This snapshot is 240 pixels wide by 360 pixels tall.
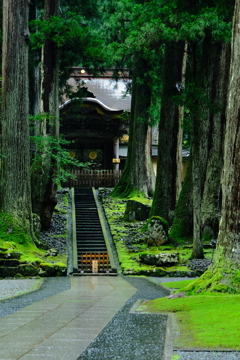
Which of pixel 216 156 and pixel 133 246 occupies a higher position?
pixel 216 156

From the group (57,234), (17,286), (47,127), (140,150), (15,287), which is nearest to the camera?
(15,287)

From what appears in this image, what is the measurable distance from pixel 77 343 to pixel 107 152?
29.4 m

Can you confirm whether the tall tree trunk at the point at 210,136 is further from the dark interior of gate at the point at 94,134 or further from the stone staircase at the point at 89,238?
the dark interior of gate at the point at 94,134

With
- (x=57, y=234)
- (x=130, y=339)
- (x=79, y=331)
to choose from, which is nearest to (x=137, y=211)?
(x=57, y=234)

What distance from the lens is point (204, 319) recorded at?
17.5 feet

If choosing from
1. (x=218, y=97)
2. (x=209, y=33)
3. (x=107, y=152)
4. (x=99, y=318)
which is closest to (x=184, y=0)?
(x=209, y=33)

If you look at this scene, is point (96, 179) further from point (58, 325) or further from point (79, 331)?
point (79, 331)

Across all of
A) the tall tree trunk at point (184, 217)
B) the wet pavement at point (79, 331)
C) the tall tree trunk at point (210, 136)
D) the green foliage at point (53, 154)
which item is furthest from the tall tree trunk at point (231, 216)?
the green foliage at point (53, 154)

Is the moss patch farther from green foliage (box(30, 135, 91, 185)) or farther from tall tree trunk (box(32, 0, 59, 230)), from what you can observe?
green foliage (box(30, 135, 91, 185))

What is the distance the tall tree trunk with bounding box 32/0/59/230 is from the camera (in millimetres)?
18234

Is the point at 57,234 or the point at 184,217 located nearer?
the point at 184,217

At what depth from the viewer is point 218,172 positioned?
16.8 meters

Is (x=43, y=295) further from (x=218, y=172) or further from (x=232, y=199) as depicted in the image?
(x=218, y=172)

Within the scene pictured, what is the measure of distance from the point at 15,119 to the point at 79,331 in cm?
1080
